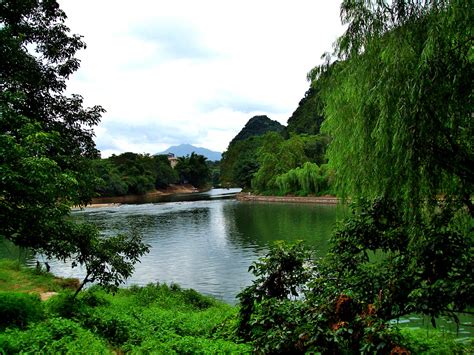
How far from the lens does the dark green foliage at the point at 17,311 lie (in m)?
6.91

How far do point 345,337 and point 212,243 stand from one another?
66.5 feet

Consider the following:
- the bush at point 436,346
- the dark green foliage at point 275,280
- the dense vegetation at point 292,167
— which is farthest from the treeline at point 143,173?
the bush at point 436,346

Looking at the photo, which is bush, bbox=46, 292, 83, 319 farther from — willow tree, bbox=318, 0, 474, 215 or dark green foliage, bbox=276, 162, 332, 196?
dark green foliage, bbox=276, 162, 332, 196

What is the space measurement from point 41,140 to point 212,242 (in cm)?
1880

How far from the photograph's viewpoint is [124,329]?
760cm

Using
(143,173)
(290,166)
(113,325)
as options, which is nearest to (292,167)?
(290,166)

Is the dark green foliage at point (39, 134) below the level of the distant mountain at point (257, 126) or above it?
below

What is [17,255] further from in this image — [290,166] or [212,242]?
[290,166]

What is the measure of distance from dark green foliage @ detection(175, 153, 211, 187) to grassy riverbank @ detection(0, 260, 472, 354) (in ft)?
278

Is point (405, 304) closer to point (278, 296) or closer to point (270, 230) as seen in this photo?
point (278, 296)

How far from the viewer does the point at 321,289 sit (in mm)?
5152

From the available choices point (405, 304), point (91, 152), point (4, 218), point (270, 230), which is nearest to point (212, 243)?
point (270, 230)

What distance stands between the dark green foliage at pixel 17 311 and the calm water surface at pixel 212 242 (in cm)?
428

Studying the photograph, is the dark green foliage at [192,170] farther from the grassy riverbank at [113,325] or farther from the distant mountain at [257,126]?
the grassy riverbank at [113,325]
